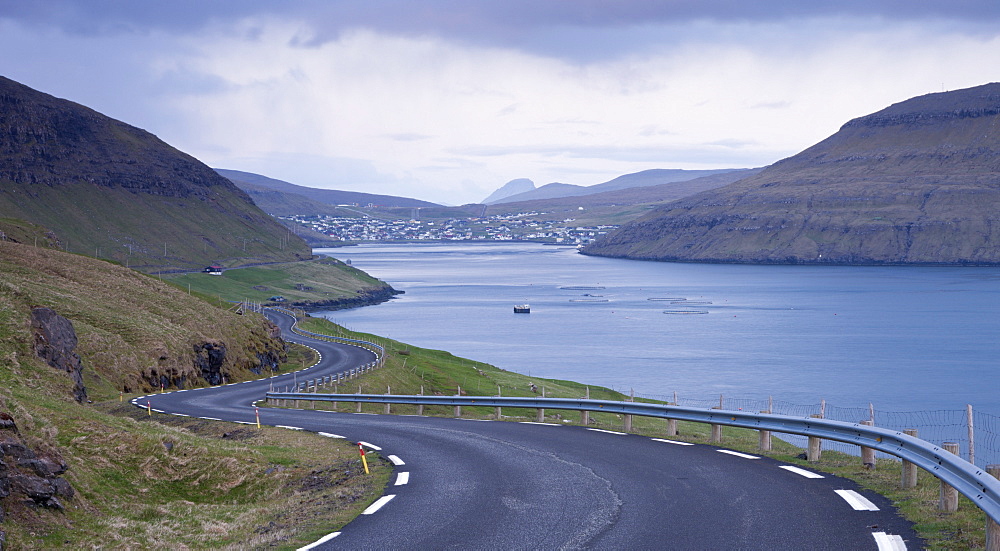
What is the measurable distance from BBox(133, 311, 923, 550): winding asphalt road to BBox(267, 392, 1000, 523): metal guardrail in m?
0.84

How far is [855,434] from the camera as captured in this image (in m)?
15.1

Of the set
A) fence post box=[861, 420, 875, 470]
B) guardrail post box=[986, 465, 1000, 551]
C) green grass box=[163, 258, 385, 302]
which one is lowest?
green grass box=[163, 258, 385, 302]

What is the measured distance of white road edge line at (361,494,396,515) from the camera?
12563 millimetres

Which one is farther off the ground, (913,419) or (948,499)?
(948,499)

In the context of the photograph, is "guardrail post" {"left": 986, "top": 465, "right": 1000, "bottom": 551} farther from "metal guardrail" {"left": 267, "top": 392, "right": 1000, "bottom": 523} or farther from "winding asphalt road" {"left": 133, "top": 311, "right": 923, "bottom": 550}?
"winding asphalt road" {"left": 133, "top": 311, "right": 923, "bottom": 550}

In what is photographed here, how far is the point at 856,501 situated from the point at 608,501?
3.49 metres

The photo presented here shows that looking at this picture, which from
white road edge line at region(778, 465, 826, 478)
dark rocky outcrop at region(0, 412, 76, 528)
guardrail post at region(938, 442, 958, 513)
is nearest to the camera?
guardrail post at region(938, 442, 958, 513)

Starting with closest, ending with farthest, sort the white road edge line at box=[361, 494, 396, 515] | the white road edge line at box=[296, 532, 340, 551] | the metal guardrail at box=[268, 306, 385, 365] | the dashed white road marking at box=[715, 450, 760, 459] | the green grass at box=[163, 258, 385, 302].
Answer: the white road edge line at box=[296, 532, 340, 551] < the white road edge line at box=[361, 494, 396, 515] < the dashed white road marking at box=[715, 450, 760, 459] < the metal guardrail at box=[268, 306, 385, 365] < the green grass at box=[163, 258, 385, 302]

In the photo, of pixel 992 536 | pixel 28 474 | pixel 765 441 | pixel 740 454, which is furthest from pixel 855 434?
pixel 28 474

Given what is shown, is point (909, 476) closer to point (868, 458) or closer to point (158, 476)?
point (868, 458)

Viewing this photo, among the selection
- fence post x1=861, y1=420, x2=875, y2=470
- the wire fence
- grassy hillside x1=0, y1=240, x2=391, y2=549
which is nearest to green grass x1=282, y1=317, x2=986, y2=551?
fence post x1=861, y1=420, x2=875, y2=470

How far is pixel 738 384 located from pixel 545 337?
46806 mm

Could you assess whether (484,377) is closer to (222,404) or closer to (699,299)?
(222,404)

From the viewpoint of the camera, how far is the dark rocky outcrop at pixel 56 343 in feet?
96.2
